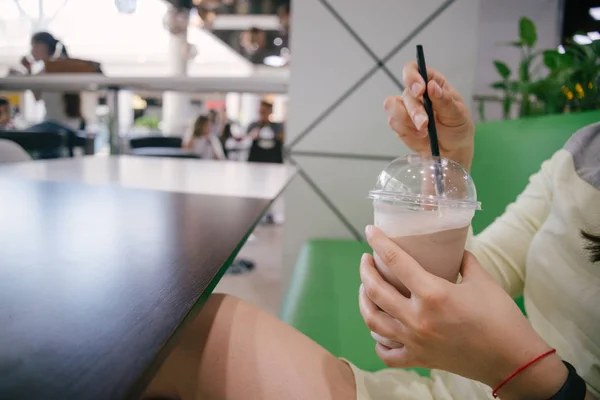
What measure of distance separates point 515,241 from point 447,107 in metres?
0.36

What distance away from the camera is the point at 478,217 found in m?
1.43

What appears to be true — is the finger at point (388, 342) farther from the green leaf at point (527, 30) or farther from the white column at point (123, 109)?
the white column at point (123, 109)

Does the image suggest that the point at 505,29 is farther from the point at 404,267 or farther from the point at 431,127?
the point at 404,267

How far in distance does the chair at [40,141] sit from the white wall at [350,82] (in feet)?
4.67

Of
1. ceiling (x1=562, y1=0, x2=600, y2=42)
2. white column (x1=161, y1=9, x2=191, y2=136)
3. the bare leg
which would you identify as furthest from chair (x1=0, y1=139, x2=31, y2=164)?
white column (x1=161, y1=9, x2=191, y2=136)

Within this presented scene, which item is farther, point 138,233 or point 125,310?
point 138,233

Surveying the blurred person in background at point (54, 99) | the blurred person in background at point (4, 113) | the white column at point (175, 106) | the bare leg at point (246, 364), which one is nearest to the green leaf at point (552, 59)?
the bare leg at point (246, 364)

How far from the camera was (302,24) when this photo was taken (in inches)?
95.0

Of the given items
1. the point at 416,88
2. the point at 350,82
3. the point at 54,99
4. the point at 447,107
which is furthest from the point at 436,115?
the point at 54,99

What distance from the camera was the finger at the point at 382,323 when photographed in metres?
0.52

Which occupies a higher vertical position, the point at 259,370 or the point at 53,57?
the point at 53,57

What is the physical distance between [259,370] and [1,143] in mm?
1718

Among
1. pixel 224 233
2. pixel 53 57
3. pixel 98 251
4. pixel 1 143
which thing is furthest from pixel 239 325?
pixel 53 57

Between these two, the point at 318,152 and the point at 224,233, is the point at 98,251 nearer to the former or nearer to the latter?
the point at 224,233
